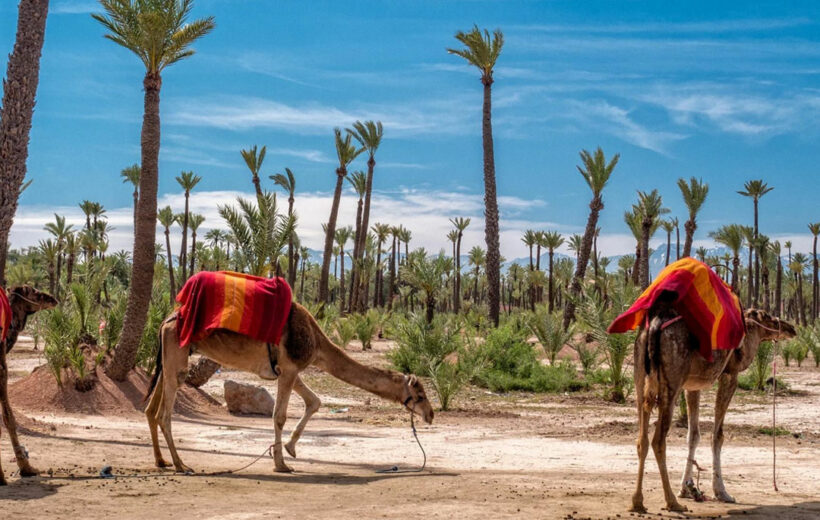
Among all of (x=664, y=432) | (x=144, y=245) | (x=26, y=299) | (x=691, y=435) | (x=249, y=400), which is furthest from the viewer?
(x=144, y=245)

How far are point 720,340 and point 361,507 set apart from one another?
347 centimetres

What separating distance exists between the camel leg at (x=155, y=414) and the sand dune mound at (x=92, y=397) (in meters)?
5.43

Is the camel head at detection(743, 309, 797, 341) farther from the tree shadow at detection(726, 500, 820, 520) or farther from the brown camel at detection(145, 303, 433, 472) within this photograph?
the brown camel at detection(145, 303, 433, 472)

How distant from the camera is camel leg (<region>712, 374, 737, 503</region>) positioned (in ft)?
25.9

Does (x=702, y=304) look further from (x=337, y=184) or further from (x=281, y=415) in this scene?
(x=337, y=184)

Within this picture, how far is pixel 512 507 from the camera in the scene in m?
7.48

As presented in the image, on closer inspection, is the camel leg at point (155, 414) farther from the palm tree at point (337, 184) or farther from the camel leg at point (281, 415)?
the palm tree at point (337, 184)

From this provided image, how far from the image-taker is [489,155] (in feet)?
110

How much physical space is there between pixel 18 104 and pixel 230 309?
696 cm

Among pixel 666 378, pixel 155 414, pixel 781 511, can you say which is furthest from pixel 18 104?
pixel 781 511

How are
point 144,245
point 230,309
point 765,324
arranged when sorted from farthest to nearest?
point 144,245 → point 230,309 → point 765,324

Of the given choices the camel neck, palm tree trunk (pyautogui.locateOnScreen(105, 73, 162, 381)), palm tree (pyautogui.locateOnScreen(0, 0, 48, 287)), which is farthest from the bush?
palm tree (pyautogui.locateOnScreen(0, 0, 48, 287))

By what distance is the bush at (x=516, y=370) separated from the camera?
21.6 meters

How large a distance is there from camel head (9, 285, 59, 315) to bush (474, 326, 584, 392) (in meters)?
12.5
